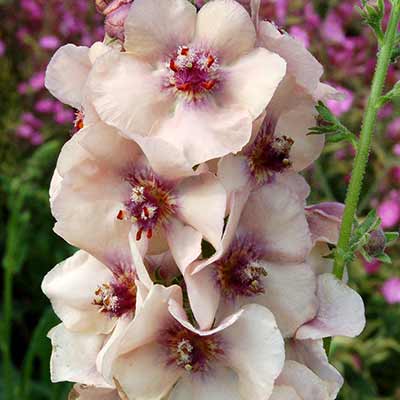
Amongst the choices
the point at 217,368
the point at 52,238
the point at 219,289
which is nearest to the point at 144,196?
the point at 219,289

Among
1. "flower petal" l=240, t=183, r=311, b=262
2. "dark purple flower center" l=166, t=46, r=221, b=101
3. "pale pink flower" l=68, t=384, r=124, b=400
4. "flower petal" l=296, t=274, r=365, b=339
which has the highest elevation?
"dark purple flower center" l=166, t=46, r=221, b=101

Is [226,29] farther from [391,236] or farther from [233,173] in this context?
[391,236]

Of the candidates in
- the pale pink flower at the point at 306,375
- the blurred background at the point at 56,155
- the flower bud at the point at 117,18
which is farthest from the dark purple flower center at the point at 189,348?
the blurred background at the point at 56,155

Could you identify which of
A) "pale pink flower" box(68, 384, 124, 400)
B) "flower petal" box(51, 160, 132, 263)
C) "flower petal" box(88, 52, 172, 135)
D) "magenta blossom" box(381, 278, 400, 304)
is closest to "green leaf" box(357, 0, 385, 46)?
"flower petal" box(88, 52, 172, 135)

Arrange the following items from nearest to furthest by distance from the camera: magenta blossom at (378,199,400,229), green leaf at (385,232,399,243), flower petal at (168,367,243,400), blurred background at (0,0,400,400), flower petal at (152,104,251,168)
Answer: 1. flower petal at (152,104,251,168)
2. flower petal at (168,367,243,400)
3. green leaf at (385,232,399,243)
4. blurred background at (0,0,400,400)
5. magenta blossom at (378,199,400,229)

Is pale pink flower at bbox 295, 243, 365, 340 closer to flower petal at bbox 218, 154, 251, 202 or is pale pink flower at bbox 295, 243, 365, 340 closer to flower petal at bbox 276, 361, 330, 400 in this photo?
flower petal at bbox 276, 361, 330, 400

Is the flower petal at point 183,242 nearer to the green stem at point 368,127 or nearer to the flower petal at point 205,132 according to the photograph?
the flower petal at point 205,132

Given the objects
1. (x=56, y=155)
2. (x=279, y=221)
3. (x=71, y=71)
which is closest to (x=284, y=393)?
(x=279, y=221)
